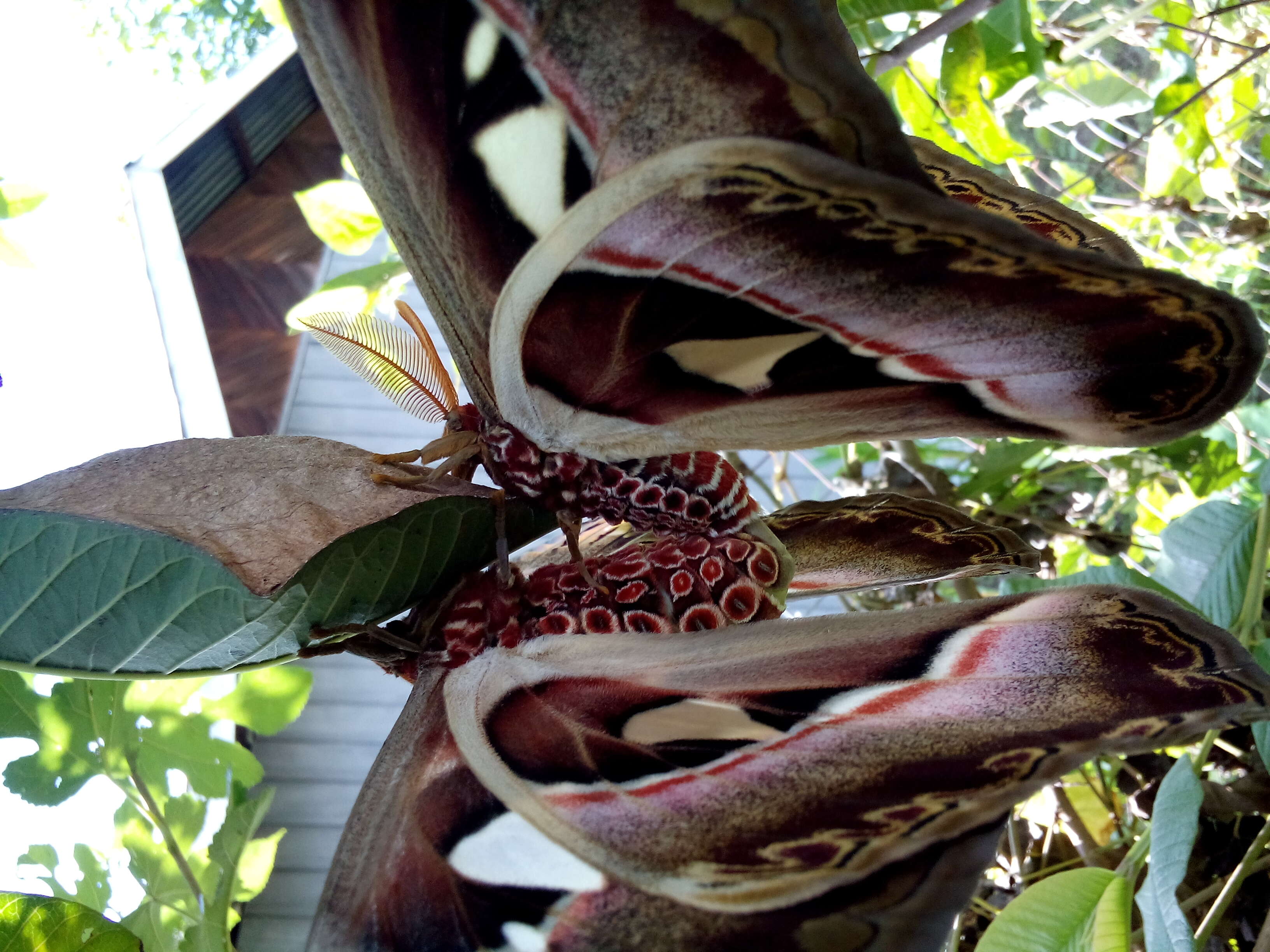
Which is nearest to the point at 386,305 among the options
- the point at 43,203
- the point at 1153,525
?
the point at 43,203

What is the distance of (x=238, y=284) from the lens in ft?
4.97

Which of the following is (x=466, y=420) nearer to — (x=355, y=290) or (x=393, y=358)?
(x=393, y=358)

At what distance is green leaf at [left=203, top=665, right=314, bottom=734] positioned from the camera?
0.76 meters

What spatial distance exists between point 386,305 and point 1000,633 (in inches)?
42.5

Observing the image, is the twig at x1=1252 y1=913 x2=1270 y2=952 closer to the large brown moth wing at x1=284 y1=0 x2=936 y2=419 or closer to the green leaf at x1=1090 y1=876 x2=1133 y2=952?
the green leaf at x1=1090 y1=876 x2=1133 y2=952

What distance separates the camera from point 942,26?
2.09 feet

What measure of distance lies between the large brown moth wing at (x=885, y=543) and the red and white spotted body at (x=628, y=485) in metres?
0.11

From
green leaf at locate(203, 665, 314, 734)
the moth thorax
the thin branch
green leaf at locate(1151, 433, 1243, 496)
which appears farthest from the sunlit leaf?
green leaf at locate(203, 665, 314, 734)

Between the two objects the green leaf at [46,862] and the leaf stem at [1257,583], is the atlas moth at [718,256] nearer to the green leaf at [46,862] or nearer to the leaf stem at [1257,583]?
the leaf stem at [1257,583]

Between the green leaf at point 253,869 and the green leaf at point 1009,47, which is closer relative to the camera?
the green leaf at point 253,869

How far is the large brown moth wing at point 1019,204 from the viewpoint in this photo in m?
0.46

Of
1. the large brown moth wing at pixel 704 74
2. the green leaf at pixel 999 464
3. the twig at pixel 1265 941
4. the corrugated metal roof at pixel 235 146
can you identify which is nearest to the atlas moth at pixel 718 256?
the large brown moth wing at pixel 704 74

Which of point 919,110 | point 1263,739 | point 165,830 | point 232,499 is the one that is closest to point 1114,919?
point 1263,739

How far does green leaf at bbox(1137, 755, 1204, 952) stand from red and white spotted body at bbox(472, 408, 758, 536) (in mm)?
265
